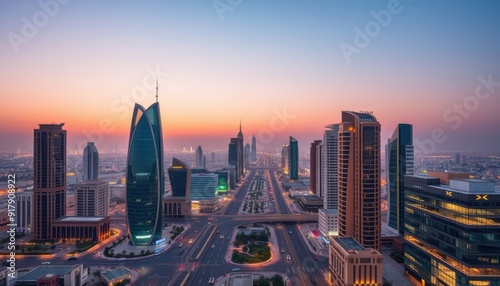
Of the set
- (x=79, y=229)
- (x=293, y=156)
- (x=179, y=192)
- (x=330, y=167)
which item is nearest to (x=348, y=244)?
(x=330, y=167)

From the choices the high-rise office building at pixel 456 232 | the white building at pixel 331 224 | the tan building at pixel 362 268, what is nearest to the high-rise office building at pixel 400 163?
the white building at pixel 331 224

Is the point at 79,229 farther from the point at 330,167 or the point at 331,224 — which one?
the point at 330,167

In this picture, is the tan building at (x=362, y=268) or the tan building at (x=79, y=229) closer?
the tan building at (x=362, y=268)

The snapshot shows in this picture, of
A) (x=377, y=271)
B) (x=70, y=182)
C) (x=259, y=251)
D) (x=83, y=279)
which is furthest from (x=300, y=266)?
(x=70, y=182)

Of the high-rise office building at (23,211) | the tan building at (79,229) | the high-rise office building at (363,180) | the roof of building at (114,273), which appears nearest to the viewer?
the roof of building at (114,273)

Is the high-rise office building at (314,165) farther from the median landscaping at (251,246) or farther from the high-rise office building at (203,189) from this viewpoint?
the median landscaping at (251,246)
